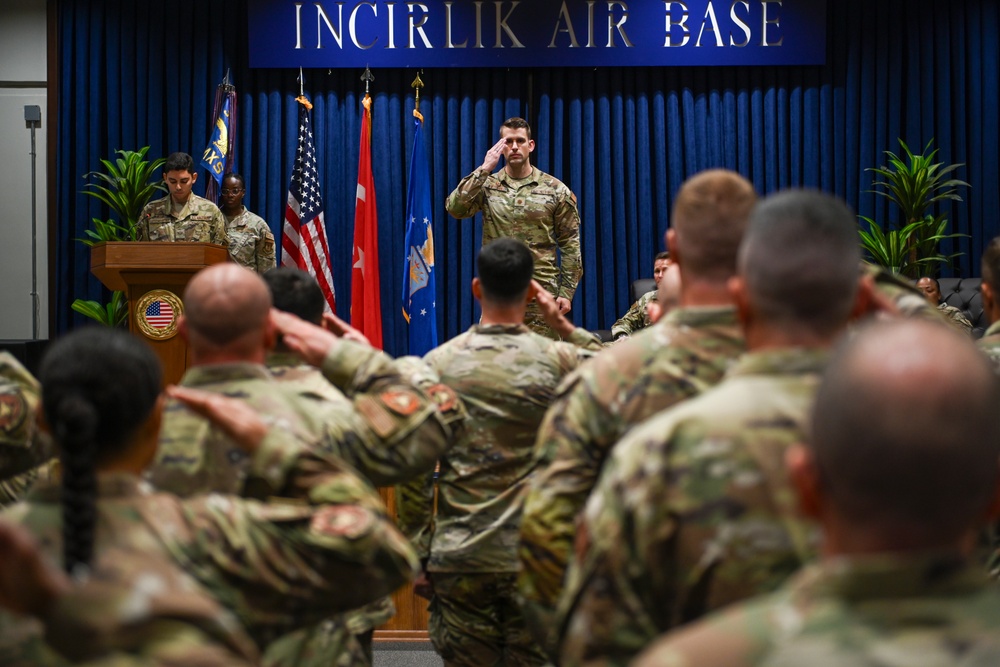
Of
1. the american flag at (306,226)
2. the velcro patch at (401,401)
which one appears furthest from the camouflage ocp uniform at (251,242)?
the velcro patch at (401,401)

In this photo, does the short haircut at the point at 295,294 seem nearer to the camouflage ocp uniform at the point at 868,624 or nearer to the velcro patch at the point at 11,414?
the velcro patch at the point at 11,414

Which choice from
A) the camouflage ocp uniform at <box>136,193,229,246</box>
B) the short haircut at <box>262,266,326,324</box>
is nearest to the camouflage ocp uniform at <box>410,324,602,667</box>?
the short haircut at <box>262,266,326,324</box>

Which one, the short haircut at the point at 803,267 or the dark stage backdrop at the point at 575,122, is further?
the dark stage backdrop at the point at 575,122

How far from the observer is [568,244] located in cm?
694

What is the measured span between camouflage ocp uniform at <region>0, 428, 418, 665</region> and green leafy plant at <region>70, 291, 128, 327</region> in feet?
22.8

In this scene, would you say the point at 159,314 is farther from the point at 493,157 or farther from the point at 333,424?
the point at 333,424

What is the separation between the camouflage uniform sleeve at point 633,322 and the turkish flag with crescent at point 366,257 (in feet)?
5.61

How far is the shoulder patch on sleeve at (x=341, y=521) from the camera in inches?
56.9

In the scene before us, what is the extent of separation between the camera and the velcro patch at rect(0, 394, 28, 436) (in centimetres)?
239

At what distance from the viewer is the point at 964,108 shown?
29.8 feet

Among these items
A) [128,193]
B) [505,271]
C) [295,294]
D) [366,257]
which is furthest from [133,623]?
[128,193]

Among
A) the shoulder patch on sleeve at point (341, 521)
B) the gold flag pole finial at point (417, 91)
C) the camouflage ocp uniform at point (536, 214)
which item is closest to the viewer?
the shoulder patch on sleeve at point (341, 521)

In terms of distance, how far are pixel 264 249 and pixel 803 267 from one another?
277 inches

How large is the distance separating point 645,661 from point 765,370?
53 cm
